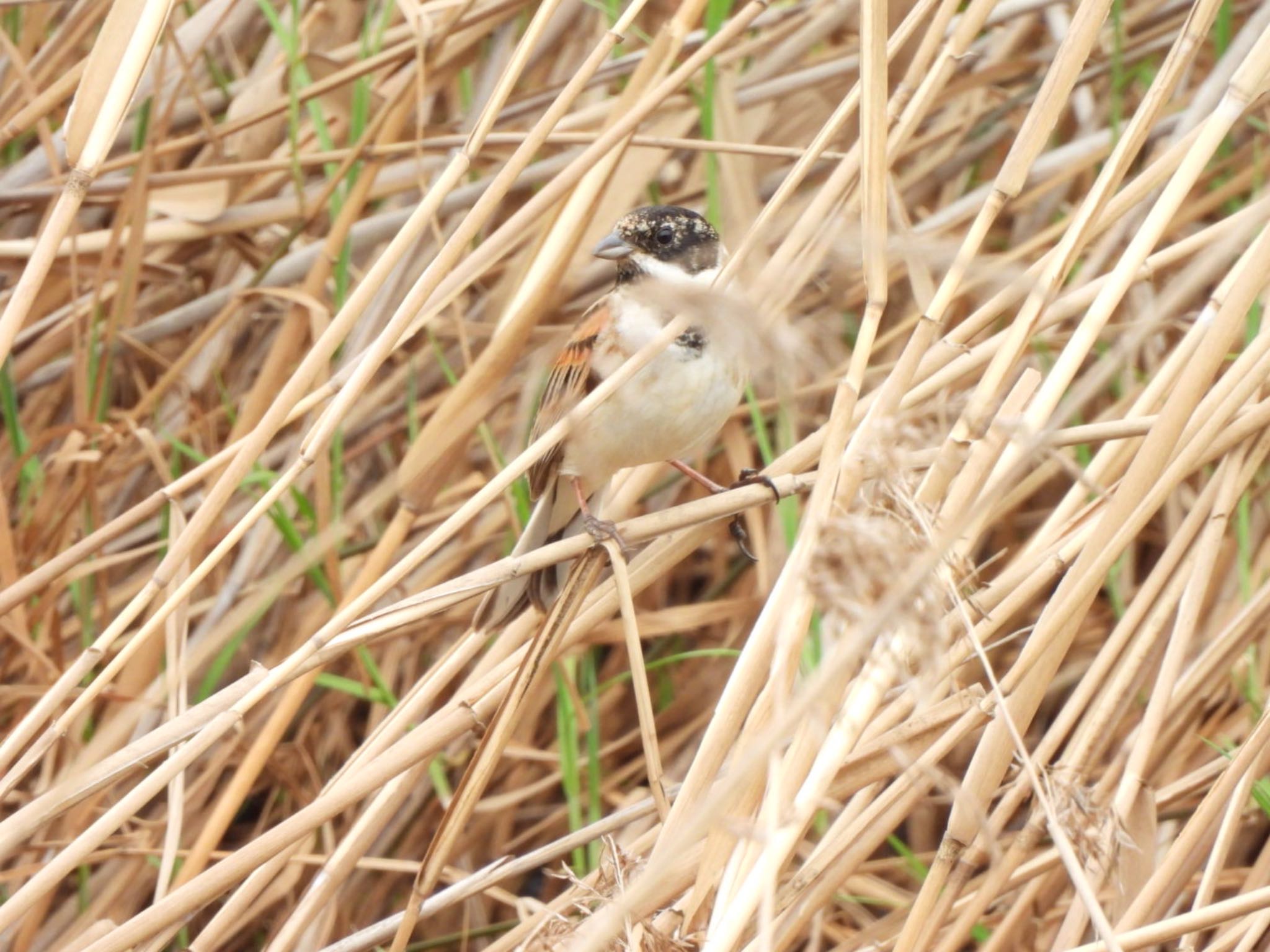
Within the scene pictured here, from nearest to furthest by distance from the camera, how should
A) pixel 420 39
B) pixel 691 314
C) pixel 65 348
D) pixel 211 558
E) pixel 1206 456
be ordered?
1. pixel 691 314
2. pixel 211 558
3. pixel 1206 456
4. pixel 420 39
5. pixel 65 348

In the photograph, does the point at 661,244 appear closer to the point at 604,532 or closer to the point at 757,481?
the point at 757,481

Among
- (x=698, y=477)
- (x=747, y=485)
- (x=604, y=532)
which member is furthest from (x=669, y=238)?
(x=604, y=532)

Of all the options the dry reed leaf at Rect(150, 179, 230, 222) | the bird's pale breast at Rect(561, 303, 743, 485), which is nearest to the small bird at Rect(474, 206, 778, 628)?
the bird's pale breast at Rect(561, 303, 743, 485)

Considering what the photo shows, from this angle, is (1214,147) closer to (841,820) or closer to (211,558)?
(841,820)

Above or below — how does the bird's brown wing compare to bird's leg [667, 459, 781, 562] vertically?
above

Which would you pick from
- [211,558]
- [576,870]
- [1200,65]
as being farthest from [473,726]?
[1200,65]

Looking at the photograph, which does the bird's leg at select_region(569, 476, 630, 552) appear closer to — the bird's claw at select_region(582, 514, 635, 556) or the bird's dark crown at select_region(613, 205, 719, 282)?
the bird's claw at select_region(582, 514, 635, 556)

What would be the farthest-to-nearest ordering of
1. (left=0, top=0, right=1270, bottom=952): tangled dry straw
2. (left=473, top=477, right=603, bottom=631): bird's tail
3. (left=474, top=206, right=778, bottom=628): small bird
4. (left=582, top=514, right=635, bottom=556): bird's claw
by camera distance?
1. (left=474, top=206, right=778, bottom=628): small bird
2. (left=473, top=477, right=603, bottom=631): bird's tail
3. (left=582, top=514, right=635, bottom=556): bird's claw
4. (left=0, top=0, right=1270, bottom=952): tangled dry straw
